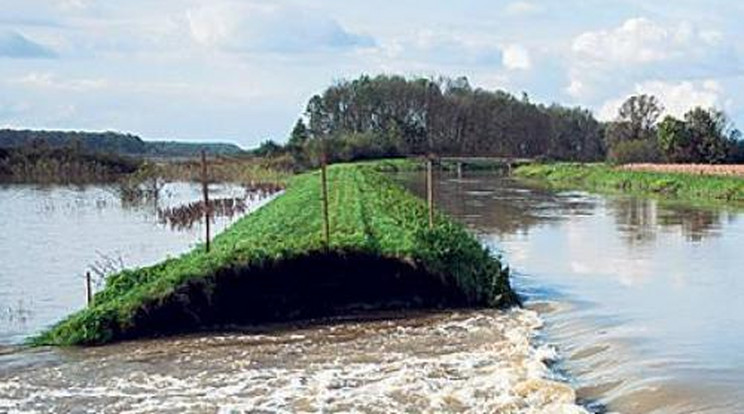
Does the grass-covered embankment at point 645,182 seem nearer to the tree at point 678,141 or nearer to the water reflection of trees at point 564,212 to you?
the water reflection of trees at point 564,212

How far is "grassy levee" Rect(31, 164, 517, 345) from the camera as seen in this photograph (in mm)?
14320

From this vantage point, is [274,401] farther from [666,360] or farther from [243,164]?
[243,164]

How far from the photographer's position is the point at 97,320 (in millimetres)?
13906

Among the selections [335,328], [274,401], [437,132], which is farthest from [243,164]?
[274,401]

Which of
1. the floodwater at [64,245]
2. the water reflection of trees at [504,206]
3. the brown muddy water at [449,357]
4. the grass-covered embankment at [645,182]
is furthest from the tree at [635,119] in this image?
the brown muddy water at [449,357]

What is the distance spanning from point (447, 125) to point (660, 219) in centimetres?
6844

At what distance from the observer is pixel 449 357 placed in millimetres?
13055

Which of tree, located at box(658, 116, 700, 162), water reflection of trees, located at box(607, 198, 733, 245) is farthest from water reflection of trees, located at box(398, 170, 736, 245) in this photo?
tree, located at box(658, 116, 700, 162)

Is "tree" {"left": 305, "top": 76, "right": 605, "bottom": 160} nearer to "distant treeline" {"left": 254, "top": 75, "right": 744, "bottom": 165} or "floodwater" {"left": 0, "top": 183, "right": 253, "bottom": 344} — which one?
"distant treeline" {"left": 254, "top": 75, "right": 744, "bottom": 165}

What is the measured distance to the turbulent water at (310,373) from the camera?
1095 centimetres

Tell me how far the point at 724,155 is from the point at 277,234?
60156 millimetres

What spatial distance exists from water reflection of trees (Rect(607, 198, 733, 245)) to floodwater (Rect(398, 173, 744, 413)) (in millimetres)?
53

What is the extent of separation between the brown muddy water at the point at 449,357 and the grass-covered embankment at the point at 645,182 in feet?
93.3

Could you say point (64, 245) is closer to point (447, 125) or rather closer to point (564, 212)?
point (564, 212)
